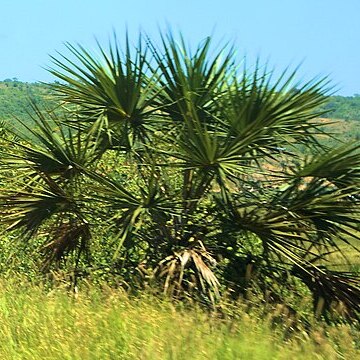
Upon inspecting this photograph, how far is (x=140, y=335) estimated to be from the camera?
4355mm

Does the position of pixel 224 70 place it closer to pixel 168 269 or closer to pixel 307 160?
pixel 307 160

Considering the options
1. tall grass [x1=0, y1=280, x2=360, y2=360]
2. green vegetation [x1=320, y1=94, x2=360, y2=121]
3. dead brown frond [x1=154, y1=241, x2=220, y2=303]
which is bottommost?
tall grass [x1=0, y1=280, x2=360, y2=360]

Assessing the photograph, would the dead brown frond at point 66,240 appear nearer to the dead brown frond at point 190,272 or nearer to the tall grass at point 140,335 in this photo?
the dead brown frond at point 190,272

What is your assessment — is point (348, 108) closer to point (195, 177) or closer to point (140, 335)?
point (195, 177)

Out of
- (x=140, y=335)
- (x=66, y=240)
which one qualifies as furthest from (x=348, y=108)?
(x=140, y=335)

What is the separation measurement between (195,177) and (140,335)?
12.4 ft

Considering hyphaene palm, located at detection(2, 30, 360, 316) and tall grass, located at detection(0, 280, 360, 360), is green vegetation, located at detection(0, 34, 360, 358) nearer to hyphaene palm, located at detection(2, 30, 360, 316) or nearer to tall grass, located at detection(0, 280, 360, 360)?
hyphaene palm, located at detection(2, 30, 360, 316)

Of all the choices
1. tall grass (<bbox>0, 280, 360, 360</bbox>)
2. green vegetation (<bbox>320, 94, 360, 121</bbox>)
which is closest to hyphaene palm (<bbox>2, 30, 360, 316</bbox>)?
tall grass (<bbox>0, 280, 360, 360</bbox>)

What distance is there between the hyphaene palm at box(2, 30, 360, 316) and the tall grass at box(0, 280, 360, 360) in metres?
2.27

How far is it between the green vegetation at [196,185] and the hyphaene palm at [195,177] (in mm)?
15

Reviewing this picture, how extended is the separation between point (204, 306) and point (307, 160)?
232 centimetres

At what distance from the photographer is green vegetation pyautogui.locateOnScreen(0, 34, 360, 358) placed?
7.60 m

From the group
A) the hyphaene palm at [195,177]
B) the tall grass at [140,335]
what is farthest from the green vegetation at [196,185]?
the tall grass at [140,335]

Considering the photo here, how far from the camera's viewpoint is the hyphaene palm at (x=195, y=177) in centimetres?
762
